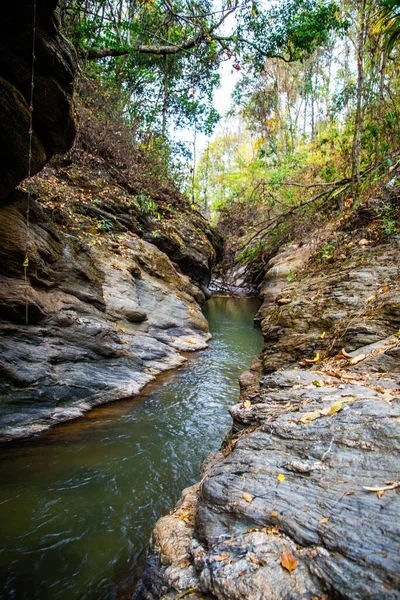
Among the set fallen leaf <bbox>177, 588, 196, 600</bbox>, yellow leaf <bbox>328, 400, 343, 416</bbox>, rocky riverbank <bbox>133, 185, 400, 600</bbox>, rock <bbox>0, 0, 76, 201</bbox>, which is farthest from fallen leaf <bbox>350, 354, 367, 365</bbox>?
rock <bbox>0, 0, 76, 201</bbox>

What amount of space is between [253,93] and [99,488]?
21554mm

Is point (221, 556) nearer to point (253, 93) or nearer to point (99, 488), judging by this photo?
point (99, 488)

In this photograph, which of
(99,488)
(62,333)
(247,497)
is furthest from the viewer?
(62,333)

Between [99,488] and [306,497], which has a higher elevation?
[306,497]

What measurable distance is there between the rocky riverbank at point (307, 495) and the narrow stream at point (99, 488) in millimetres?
790

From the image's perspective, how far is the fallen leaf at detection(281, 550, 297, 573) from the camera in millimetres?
1416

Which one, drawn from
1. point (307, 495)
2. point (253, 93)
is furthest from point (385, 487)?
point (253, 93)

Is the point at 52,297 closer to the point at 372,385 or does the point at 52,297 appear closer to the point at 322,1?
the point at 372,385

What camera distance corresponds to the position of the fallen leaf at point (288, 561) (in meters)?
1.42

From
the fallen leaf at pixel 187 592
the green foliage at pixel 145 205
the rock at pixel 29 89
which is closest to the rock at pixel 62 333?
the rock at pixel 29 89

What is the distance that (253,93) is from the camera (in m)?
19.0

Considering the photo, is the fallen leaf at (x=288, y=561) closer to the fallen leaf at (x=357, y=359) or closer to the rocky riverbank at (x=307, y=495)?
the rocky riverbank at (x=307, y=495)

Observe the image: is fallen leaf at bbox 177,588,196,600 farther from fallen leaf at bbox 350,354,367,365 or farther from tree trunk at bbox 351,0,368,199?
tree trunk at bbox 351,0,368,199

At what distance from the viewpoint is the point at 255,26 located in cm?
1002
